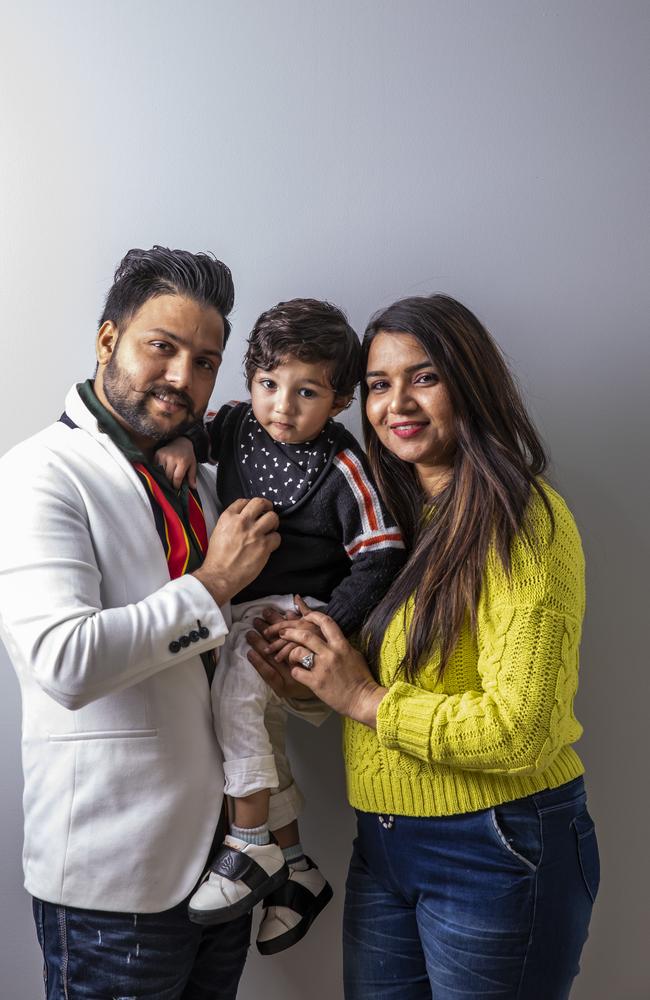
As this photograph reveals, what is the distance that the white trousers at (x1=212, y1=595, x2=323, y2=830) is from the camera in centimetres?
179

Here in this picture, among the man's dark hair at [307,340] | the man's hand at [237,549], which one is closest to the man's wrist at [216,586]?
the man's hand at [237,549]

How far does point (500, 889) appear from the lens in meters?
1.67

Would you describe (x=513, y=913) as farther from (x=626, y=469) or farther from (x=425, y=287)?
(x=425, y=287)

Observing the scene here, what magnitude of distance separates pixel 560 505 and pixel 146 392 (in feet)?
2.85

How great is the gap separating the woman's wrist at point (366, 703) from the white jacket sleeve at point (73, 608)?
12.4 inches

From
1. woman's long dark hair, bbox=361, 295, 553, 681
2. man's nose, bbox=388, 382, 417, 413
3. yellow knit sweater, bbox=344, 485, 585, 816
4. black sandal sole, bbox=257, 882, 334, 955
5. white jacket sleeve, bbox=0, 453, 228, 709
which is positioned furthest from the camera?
black sandal sole, bbox=257, 882, 334, 955

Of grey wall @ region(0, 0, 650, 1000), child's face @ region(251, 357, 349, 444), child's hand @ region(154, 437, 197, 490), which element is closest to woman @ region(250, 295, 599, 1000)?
child's face @ region(251, 357, 349, 444)

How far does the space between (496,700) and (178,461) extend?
2.65 feet

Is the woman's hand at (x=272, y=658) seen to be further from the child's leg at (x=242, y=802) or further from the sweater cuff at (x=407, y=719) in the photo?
the sweater cuff at (x=407, y=719)

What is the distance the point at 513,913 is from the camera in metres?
1.67

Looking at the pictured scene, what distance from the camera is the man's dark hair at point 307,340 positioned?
186cm

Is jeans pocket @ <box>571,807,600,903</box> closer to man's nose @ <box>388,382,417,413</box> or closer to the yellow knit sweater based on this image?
the yellow knit sweater

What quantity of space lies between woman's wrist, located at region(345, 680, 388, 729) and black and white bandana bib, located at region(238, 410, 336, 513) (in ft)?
1.40

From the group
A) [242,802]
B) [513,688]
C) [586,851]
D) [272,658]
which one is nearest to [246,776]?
[242,802]
